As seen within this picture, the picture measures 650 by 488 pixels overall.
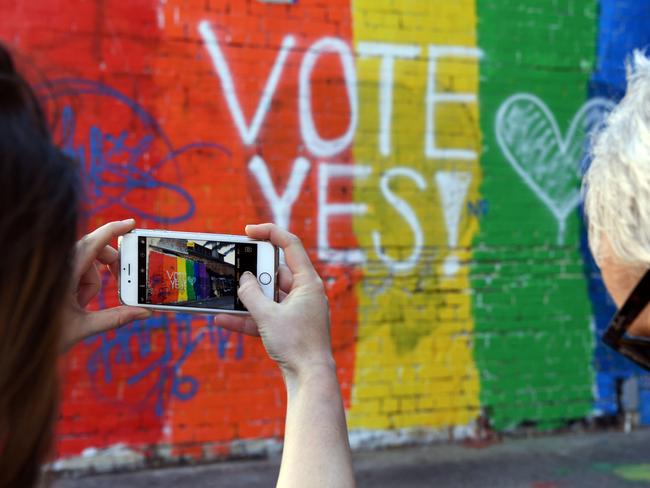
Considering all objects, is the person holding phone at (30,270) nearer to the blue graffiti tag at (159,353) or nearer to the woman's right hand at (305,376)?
the woman's right hand at (305,376)

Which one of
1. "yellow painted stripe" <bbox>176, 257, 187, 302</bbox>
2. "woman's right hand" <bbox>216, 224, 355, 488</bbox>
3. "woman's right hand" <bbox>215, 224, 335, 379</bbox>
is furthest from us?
"yellow painted stripe" <bbox>176, 257, 187, 302</bbox>

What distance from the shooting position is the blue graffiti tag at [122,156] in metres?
3.98

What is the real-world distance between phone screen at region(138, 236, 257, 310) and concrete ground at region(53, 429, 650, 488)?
8.51ft

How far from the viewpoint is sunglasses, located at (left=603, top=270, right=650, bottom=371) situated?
60.3 inches

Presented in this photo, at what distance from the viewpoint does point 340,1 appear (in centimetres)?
441

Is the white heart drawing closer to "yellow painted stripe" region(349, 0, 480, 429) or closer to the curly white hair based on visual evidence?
"yellow painted stripe" region(349, 0, 480, 429)

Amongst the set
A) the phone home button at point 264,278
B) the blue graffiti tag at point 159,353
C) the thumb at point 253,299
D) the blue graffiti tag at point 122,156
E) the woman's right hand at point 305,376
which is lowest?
the blue graffiti tag at point 159,353

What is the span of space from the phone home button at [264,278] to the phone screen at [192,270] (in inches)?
0.9

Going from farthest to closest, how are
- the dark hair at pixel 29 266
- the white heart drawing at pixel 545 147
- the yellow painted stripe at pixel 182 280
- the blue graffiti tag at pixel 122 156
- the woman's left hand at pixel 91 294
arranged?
the white heart drawing at pixel 545 147
the blue graffiti tag at pixel 122 156
the yellow painted stripe at pixel 182 280
the woman's left hand at pixel 91 294
the dark hair at pixel 29 266

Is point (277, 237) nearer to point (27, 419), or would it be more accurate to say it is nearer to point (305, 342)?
point (305, 342)

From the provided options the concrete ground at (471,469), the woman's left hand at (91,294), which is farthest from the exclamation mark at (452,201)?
the woman's left hand at (91,294)

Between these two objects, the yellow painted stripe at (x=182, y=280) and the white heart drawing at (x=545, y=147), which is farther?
the white heart drawing at (x=545, y=147)

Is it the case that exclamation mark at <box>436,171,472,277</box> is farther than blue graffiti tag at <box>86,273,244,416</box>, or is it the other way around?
exclamation mark at <box>436,171,472,277</box>

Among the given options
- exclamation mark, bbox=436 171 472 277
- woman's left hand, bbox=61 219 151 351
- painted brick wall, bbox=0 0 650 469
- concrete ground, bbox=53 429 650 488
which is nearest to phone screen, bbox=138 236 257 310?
woman's left hand, bbox=61 219 151 351
